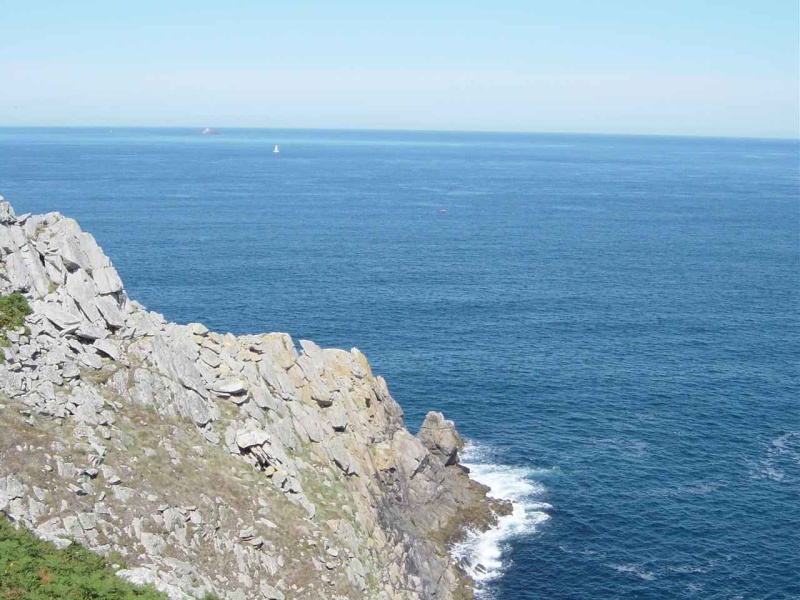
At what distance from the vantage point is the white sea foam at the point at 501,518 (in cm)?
7950

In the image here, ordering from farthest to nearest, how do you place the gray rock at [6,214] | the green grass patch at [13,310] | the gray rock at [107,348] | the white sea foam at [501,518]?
the white sea foam at [501,518] → the gray rock at [6,214] → the gray rock at [107,348] → the green grass patch at [13,310]

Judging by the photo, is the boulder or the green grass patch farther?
the boulder

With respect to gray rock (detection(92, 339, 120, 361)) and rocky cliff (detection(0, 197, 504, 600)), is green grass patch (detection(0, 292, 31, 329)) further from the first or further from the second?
gray rock (detection(92, 339, 120, 361))

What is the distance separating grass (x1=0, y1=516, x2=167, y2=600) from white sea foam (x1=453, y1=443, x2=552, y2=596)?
38025 mm

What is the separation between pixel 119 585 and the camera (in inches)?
1855

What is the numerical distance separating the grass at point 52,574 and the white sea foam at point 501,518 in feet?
125

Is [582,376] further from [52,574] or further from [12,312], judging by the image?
[52,574]

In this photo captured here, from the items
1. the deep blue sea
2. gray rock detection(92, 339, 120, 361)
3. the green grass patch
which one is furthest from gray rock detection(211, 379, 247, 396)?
the deep blue sea

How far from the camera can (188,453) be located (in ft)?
199

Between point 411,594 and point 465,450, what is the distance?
33602 millimetres

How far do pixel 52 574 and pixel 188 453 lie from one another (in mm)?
15835

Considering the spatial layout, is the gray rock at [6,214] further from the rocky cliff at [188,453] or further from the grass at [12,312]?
the grass at [12,312]

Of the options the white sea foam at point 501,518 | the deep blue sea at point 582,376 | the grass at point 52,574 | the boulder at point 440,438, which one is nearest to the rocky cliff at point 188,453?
the grass at point 52,574

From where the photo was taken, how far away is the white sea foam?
79.5m
